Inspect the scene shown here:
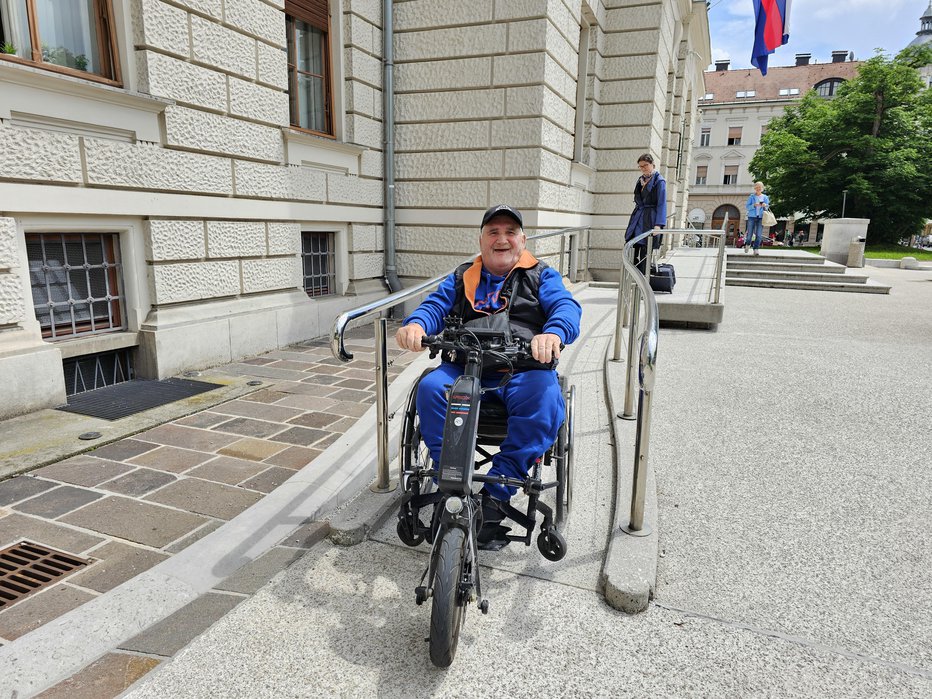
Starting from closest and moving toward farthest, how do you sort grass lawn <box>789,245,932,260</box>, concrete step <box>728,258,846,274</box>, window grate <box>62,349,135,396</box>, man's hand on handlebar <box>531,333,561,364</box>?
1. man's hand on handlebar <box>531,333,561,364</box>
2. window grate <box>62,349,135,396</box>
3. concrete step <box>728,258,846,274</box>
4. grass lawn <box>789,245,932,260</box>

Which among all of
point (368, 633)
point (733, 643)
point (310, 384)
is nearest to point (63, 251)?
point (310, 384)

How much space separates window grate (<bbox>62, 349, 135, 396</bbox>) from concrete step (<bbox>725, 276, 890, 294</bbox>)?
11740 mm

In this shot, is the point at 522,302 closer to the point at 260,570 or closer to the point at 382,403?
the point at 382,403

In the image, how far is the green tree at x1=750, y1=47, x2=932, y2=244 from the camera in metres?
29.8

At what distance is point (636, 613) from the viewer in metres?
2.39

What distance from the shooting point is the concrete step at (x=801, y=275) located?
42.5 ft

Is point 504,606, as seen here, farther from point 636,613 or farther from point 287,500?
point 287,500

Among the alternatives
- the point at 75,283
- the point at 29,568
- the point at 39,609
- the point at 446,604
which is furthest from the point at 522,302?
the point at 75,283

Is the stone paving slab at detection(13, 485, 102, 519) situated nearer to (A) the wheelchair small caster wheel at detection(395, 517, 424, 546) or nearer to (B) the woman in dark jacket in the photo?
(A) the wheelchair small caster wheel at detection(395, 517, 424, 546)

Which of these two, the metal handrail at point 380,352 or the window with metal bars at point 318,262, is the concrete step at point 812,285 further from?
the metal handrail at point 380,352

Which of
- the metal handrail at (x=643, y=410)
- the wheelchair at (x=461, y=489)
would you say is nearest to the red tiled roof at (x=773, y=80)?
the metal handrail at (x=643, y=410)

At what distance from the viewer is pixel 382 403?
3.09 meters

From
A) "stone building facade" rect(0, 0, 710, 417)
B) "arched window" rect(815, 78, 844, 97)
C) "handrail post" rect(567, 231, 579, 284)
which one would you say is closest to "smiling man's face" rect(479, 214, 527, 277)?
"stone building facade" rect(0, 0, 710, 417)

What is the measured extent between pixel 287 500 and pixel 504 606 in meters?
1.38
